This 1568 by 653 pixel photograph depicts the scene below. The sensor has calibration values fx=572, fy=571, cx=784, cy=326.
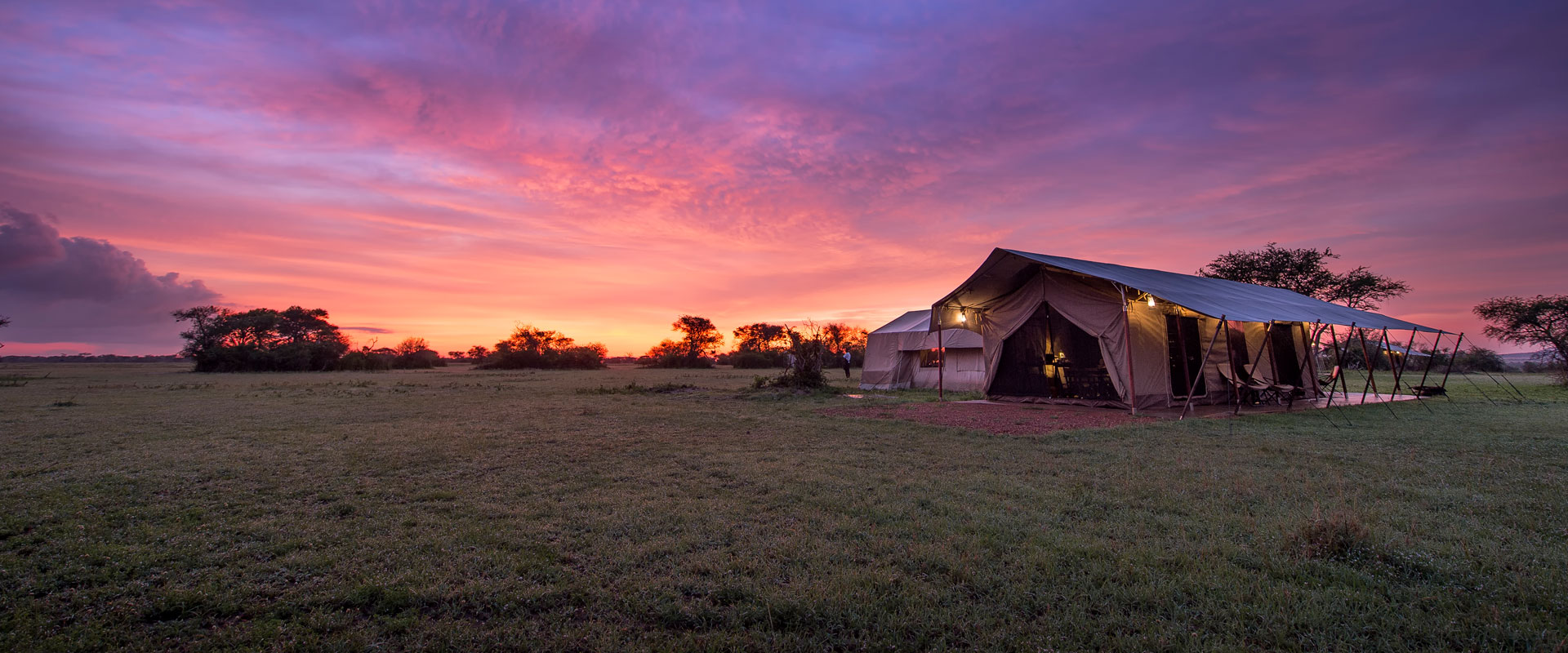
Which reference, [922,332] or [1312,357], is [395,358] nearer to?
[922,332]

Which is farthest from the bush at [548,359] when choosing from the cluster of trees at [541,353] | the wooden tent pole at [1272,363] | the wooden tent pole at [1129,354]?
the wooden tent pole at [1272,363]

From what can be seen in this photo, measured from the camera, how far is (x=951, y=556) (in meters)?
3.37

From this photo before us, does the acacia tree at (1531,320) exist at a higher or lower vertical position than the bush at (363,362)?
higher

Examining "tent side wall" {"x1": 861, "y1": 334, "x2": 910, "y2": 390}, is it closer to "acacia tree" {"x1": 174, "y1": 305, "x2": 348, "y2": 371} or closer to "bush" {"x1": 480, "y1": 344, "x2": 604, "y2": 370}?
"bush" {"x1": 480, "y1": 344, "x2": 604, "y2": 370}

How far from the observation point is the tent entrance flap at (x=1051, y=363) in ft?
42.7

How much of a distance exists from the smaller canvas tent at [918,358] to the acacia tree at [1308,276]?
19.4m

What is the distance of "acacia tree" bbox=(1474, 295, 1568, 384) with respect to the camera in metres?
20.5

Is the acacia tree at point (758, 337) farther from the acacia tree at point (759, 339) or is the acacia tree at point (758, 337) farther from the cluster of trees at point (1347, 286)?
the cluster of trees at point (1347, 286)

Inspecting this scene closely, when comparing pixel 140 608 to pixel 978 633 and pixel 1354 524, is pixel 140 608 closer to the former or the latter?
pixel 978 633

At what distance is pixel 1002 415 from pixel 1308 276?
30.9 meters

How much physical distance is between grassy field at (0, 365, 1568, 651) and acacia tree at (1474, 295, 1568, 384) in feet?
72.2

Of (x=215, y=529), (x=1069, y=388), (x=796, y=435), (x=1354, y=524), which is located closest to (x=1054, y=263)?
(x=1069, y=388)

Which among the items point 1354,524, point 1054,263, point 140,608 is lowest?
point 140,608

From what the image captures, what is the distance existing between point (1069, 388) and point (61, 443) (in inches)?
678
